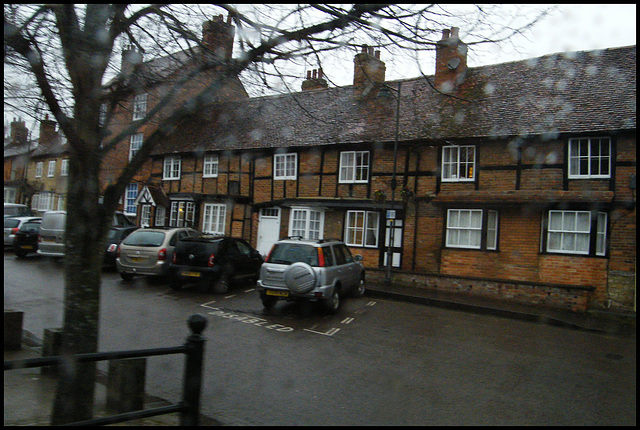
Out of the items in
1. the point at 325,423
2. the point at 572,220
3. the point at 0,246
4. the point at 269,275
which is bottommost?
the point at 325,423

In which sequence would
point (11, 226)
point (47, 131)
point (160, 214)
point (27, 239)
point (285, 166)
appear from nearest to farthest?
point (47, 131) < point (27, 239) < point (11, 226) < point (285, 166) < point (160, 214)

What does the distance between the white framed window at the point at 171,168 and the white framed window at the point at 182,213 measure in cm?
153

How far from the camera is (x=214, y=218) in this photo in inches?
877

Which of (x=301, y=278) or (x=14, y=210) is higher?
(x=14, y=210)

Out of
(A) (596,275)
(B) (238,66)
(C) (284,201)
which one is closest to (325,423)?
(B) (238,66)

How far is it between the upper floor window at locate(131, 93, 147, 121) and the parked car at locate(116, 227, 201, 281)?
8.52m

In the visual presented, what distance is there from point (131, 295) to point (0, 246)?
28.5 ft

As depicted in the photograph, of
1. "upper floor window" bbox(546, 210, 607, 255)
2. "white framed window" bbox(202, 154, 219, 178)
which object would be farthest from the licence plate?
"white framed window" bbox(202, 154, 219, 178)

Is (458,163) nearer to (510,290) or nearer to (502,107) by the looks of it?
(502,107)

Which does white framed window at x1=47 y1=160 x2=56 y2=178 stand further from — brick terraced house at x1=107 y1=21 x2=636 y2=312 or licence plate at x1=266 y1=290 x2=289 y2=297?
licence plate at x1=266 y1=290 x2=289 y2=297

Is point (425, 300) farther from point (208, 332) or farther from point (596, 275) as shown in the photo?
point (208, 332)

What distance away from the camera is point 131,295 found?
38.7ft

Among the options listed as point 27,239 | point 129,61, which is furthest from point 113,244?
point 129,61

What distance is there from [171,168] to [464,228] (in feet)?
52.7
